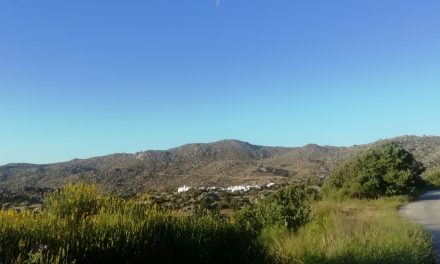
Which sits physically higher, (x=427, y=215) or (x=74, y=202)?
(x=74, y=202)

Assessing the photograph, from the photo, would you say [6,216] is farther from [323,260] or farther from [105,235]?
[323,260]

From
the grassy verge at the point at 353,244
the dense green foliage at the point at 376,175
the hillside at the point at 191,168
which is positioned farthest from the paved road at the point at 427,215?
the hillside at the point at 191,168

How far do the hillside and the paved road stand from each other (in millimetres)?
41396

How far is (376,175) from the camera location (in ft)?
108

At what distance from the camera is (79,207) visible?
10.7 meters

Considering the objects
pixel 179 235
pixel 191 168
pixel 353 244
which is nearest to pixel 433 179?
pixel 353 244

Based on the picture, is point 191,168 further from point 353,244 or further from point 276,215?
point 353,244

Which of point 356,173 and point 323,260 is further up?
point 356,173

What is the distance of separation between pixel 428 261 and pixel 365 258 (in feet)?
6.93

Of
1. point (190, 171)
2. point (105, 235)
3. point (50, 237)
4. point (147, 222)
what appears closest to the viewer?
point (50, 237)

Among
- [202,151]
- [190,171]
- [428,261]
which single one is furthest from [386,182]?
[202,151]

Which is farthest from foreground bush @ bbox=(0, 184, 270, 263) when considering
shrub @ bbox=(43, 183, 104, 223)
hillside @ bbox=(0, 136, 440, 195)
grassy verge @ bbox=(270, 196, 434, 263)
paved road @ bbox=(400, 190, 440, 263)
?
hillside @ bbox=(0, 136, 440, 195)

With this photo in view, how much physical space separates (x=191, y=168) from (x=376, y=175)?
7202 cm

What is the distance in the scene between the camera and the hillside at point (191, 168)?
82.9m
